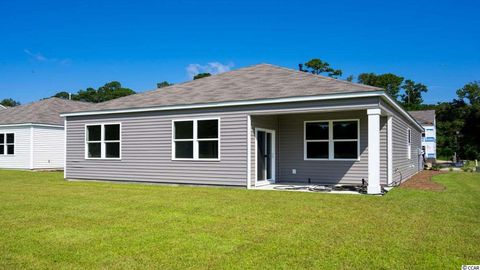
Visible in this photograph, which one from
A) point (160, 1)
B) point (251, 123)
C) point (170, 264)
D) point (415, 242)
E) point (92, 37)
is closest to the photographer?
point (170, 264)

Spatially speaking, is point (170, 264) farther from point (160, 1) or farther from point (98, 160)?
point (160, 1)

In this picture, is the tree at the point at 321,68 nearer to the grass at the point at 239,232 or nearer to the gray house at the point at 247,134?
the gray house at the point at 247,134

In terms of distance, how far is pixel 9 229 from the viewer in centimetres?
611

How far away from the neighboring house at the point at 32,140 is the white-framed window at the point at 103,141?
8.88 metres

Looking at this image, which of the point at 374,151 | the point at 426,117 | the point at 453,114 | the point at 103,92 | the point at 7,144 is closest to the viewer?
the point at 374,151

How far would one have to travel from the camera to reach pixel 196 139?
1307 cm

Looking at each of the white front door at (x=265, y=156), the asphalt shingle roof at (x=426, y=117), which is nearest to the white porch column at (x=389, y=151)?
the white front door at (x=265, y=156)

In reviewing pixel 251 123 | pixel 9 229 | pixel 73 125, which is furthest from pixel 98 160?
pixel 9 229

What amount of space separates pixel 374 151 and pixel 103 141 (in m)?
10.2

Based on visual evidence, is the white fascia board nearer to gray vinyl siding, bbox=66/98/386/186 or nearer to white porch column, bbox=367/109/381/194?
gray vinyl siding, bbox=66/98/386/186

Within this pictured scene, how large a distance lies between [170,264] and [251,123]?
27.2 feet

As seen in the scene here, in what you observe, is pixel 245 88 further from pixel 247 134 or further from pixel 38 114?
pixel 38 114

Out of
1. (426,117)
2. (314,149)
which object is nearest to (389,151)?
(314,149)

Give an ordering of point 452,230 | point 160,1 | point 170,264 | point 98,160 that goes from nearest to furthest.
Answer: point 170,264, point 452,230, point 98,160, point 160,1
